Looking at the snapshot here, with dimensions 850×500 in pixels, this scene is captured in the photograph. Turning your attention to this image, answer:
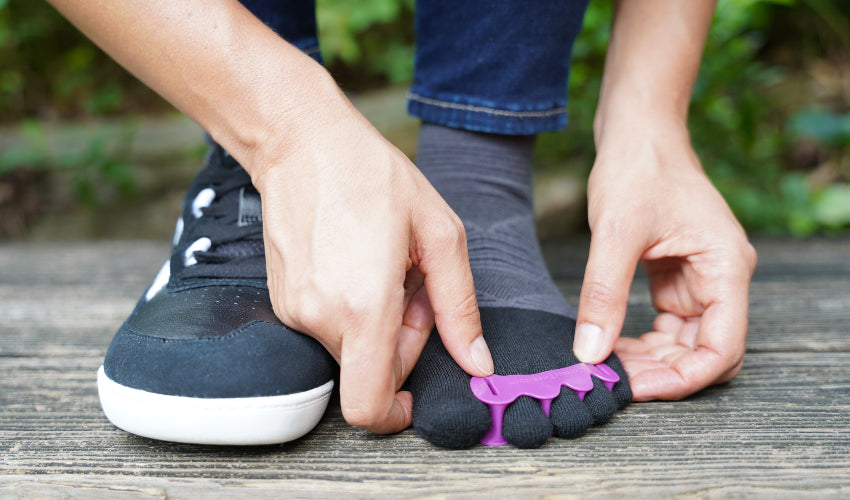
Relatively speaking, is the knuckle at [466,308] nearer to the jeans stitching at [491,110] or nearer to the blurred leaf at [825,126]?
the jeans stitching at [491,110]

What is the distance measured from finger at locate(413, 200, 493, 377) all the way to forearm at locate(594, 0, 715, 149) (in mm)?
326

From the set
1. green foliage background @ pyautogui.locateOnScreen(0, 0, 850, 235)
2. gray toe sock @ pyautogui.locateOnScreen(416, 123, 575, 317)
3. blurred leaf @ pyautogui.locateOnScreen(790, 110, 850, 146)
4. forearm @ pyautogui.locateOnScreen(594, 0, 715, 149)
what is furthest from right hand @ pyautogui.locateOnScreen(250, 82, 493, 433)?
blurred leaf @ pyautogui.locateOnScreen(790, 110, 850, 146)

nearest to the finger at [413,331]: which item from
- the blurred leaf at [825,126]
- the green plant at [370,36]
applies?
the green plant at [370,36]

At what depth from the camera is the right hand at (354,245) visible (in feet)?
1.71

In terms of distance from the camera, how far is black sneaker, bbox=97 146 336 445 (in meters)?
0.54

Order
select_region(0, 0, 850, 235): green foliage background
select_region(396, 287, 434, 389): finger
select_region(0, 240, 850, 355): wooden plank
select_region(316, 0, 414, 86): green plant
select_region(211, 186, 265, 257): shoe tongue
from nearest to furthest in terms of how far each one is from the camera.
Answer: select_region(396, 287, 434, 389): finger < select_region(211, 186, 265, 257): shoe tongue < select_region(0, 240, 850, 355): wooden plank < select_region(0, 0, 850, 235): green foliage background < select_region(316, 0, 414, 86): green plant

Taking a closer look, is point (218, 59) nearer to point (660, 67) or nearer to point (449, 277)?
point (449, 277)

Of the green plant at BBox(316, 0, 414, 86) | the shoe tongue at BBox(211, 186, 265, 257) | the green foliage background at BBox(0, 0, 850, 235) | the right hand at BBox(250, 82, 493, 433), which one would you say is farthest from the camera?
the green plant at BBox(316, 0, 414, 86)

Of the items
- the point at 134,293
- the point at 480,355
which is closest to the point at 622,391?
the point at 480,355

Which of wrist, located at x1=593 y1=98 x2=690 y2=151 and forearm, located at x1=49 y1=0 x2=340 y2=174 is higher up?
forearm, located at x1=49 y1=0 x2=340 y2=174

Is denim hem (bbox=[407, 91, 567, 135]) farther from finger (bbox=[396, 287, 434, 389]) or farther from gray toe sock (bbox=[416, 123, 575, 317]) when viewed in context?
finger (bbox=[396, 287, 434, 389])

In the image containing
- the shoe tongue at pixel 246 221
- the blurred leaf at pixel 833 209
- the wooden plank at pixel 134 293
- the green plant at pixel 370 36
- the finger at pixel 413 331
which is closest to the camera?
the finger at pixel 413 331

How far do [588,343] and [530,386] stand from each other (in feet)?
0.33

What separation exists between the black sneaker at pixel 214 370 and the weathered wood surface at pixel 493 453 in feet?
0.12
